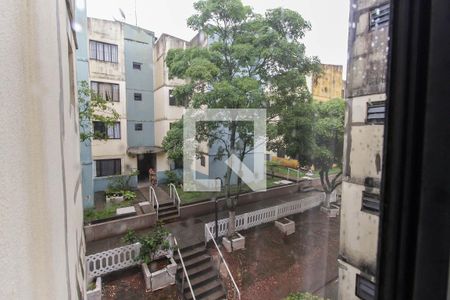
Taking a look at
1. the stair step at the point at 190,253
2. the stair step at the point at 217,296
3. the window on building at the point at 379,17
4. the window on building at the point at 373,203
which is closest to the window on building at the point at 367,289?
the window on building at the point at 373,203

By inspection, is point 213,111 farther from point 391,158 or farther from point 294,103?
point 391,158

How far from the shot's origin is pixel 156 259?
8.35 feet

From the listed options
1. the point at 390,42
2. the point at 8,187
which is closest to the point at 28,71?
the point at 8,187

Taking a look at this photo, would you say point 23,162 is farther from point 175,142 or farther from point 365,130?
point 175,142

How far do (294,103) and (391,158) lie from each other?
2.27 meters

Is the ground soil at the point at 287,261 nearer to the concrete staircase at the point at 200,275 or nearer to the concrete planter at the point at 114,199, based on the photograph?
the concrete staircase at the point at 200,275

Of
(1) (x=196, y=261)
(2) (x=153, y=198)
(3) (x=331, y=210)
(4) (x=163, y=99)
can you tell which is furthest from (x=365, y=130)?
(4) (x=163, y=99)

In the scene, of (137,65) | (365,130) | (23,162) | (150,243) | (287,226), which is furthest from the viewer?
(137,65)

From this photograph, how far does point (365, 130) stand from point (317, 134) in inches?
57.9

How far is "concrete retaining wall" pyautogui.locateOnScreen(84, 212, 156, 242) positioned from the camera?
2.77 m

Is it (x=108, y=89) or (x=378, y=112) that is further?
(x=108, y=89)

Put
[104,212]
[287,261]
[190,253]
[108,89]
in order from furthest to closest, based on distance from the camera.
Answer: [108,89], [104,212], [190,253], [287,261]

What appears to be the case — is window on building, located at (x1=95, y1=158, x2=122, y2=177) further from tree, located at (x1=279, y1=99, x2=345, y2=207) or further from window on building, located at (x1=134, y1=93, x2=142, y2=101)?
tree, located at (x1=279, y1=99, x2=345, y2=207)

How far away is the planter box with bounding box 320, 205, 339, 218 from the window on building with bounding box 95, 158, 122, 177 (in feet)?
9.52
